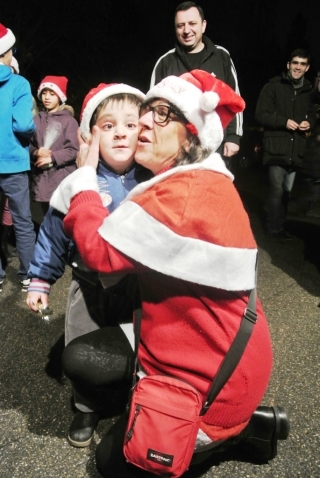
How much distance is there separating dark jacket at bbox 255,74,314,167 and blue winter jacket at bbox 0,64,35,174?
8.66 feet

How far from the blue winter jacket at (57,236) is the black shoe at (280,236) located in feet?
11.2

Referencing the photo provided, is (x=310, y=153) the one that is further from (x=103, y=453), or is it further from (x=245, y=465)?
(x=103, y=453)

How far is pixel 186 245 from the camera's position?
57.9 inches

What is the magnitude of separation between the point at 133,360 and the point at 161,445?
45 centimetres

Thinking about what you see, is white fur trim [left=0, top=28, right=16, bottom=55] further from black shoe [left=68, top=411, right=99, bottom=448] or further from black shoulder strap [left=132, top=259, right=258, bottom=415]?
black shoulder strap [left=132, top=259, right=258, bottom=415]

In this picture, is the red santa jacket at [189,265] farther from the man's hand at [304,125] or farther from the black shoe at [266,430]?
the man's hand at [304,125]

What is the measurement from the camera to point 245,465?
6.68ft

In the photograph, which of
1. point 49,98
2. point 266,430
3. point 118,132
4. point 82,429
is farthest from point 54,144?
point 266,430

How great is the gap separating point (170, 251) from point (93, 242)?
26cm

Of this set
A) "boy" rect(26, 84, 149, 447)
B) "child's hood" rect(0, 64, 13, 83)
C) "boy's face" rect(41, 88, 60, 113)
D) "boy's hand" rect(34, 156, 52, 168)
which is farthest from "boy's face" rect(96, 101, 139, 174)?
"boy's face" rect(41, 88, 60, 113)

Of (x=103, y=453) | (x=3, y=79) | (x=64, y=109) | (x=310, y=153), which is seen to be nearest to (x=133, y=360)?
(x=103, y=453)

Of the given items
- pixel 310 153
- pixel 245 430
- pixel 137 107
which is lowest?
pixel 245 430

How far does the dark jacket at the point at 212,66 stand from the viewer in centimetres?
394

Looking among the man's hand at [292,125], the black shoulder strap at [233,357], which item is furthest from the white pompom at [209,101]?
the man's hand at [292,125]
